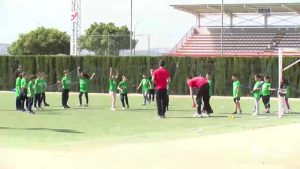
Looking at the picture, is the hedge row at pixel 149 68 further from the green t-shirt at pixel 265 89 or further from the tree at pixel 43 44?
the tree at pixel 43 44

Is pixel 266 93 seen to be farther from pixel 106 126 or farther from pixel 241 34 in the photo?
pixel 241 34

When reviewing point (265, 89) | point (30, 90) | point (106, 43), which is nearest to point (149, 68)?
point (106, 43)

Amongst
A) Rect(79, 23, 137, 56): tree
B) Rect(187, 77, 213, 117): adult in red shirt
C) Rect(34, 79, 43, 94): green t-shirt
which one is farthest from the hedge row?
Rect(187, 77, 213, 117): adult in red shirt

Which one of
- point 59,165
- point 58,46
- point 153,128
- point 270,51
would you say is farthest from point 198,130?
point 58,46

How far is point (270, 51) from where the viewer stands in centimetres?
5338

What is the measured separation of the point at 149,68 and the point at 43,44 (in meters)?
44.2

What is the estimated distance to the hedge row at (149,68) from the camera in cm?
3828

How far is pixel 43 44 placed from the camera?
3243 inches

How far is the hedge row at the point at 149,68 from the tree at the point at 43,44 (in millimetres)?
38333

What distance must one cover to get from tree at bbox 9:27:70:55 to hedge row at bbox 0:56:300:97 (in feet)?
126

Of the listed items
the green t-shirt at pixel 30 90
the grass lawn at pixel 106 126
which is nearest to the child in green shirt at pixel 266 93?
the grass lawn at pixel 106 126

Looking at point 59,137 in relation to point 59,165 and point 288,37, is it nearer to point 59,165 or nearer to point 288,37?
point 59,165

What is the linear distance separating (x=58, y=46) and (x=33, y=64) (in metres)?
40.0

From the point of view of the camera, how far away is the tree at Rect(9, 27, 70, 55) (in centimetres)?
8231
